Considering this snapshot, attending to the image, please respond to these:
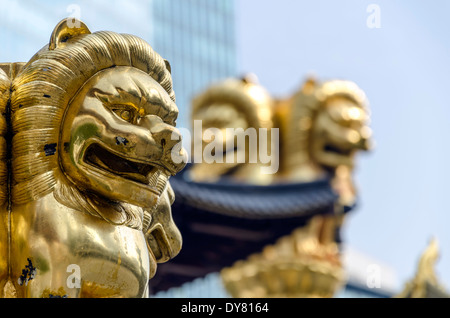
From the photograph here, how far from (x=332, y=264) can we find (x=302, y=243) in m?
0.28

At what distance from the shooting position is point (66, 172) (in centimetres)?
148

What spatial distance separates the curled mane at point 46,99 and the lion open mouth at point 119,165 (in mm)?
53

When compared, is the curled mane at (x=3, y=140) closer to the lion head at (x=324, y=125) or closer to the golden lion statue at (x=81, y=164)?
the golden lion statue at (x=81, y=164)

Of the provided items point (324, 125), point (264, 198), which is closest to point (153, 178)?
point (264, 198)

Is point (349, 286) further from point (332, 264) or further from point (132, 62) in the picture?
point (132, 62)

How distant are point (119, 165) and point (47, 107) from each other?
0.14 metres

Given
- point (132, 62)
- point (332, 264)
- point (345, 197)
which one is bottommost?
point (132, 62)

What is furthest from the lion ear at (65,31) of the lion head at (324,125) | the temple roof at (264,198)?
the lion head at (324,125)

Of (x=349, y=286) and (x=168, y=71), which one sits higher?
(x=349, y=286)

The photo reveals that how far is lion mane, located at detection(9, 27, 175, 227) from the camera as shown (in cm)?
146

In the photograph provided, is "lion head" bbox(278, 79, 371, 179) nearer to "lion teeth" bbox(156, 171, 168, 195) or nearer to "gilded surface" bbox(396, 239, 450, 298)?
"gilded surface" bbox(396, 239, 450, 298)

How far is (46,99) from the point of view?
147cm
